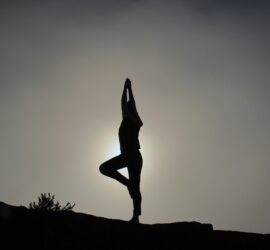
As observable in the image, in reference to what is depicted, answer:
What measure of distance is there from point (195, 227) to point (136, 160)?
1370mm

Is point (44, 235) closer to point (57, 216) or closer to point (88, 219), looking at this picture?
point (57, 216)

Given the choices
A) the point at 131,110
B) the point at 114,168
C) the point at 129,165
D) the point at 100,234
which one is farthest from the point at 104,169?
the point at 100,234

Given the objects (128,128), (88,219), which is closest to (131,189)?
(128,128)

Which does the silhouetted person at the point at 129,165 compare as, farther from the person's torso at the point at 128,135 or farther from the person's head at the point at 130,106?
the person's head at the point at 130,106

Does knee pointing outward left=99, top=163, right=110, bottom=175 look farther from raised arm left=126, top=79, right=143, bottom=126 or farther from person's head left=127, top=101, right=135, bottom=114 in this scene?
person's head left=127, top=101, right=135, bottom=114

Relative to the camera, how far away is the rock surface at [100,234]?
4.07 meters

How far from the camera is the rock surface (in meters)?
4.07

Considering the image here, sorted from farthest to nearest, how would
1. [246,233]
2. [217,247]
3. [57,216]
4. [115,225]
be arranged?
1. [246,233]
2. [217,247]
3. [115,225]
4. [57,216]

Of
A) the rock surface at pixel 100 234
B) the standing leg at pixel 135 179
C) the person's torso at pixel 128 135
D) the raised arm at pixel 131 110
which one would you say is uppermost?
the raised arm at pixel 131 110

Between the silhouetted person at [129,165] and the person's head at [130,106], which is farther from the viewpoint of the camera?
the person's head at [130,106]

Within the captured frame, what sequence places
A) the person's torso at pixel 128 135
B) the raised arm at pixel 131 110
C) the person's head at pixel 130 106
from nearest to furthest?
the person's torso at pixel 128 135, the raised arm at pixel 131 110, the person's head at pixel 130 106

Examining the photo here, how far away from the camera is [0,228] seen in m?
4.00

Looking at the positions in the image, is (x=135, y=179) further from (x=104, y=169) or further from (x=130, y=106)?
(x=130, y=106)

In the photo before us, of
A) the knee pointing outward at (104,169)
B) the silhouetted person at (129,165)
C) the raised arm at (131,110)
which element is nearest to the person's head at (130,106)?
the raised arm at (131,110)
